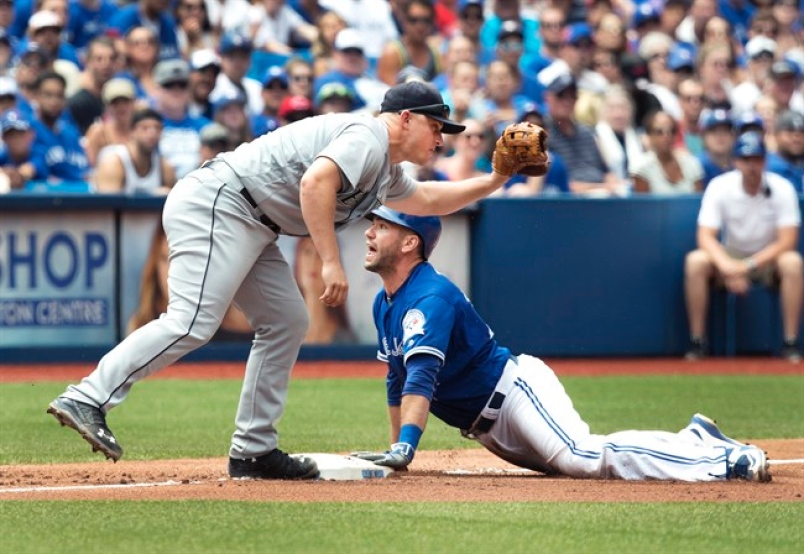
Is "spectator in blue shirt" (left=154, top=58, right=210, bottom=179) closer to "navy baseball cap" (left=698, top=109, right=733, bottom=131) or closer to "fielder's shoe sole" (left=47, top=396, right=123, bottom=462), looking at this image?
"navy baseball cap" (left=698, top=109, right=733, bottom=131)

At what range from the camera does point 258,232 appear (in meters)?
6.16

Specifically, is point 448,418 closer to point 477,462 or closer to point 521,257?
point 477,462

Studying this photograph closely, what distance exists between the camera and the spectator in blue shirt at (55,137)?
12.7 m

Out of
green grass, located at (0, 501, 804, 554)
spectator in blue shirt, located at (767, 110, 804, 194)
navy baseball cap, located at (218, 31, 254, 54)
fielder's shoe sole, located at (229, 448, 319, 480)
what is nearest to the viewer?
green grass, located at (0, 501, 804, 554)

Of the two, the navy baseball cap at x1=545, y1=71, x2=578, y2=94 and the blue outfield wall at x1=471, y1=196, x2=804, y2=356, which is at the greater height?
the navy baseball cap at x1=545, y1=71, x2=578, y2=94

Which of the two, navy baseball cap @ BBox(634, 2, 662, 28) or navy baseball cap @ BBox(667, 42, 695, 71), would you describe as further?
navy baseball cap @ BBox(634, 2, 662, 28)

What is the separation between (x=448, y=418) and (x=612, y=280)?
6809 mm

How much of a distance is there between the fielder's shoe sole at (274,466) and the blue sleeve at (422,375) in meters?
0.60

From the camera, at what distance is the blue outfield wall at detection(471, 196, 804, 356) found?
13.0m

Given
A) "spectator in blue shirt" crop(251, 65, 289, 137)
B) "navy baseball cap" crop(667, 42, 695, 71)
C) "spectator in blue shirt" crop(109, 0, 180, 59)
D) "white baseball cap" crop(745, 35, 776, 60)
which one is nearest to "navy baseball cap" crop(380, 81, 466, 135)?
"spectator in blue shirt" crop(251, 65, 289, 137)

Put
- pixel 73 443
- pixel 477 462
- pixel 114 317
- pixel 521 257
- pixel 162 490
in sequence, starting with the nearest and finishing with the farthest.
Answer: pixel 162 490 < pixel 477 462 < pixel 73 443 < pixel 114 317 < pixel 521 257

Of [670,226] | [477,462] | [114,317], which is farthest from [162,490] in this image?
[670,226]

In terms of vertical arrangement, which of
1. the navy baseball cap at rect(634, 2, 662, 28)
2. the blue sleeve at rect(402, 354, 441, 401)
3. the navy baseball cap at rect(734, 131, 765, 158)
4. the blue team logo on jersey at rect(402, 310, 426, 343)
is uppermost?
the navy baseball cap at rect(634, 2, 662, 28)

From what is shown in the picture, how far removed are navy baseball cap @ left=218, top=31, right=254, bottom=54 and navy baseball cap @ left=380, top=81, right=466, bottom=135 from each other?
8265mm
